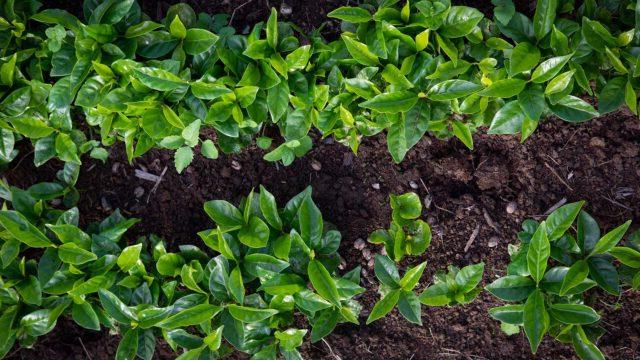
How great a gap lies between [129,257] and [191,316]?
354mm

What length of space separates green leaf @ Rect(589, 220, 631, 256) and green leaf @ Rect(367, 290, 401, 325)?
749 millimetres

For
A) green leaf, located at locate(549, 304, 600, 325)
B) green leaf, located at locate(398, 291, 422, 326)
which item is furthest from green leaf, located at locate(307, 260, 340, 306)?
green leaf, located at locate(549, 304, 600, 325)

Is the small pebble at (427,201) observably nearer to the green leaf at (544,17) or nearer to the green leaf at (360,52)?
the green leaf at (360,52)

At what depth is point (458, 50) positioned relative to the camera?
7.52 ft

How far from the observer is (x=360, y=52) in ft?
7.23

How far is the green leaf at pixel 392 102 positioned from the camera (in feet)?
6.95

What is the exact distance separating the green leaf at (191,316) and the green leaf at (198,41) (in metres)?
0.98

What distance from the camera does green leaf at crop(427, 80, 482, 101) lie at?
2.09 meters

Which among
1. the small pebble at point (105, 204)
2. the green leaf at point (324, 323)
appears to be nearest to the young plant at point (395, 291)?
the green leaf at point (324, 323)

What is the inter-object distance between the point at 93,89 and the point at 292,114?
788 mm

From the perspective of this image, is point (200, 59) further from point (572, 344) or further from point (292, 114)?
point (572, 344)

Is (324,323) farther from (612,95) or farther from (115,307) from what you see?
(612,95)

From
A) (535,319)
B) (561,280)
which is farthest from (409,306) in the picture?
(561,280)

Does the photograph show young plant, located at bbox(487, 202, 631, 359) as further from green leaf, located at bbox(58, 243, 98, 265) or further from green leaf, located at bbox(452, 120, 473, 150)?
green leaf, located at bbox(58, 243, 98, 265)
